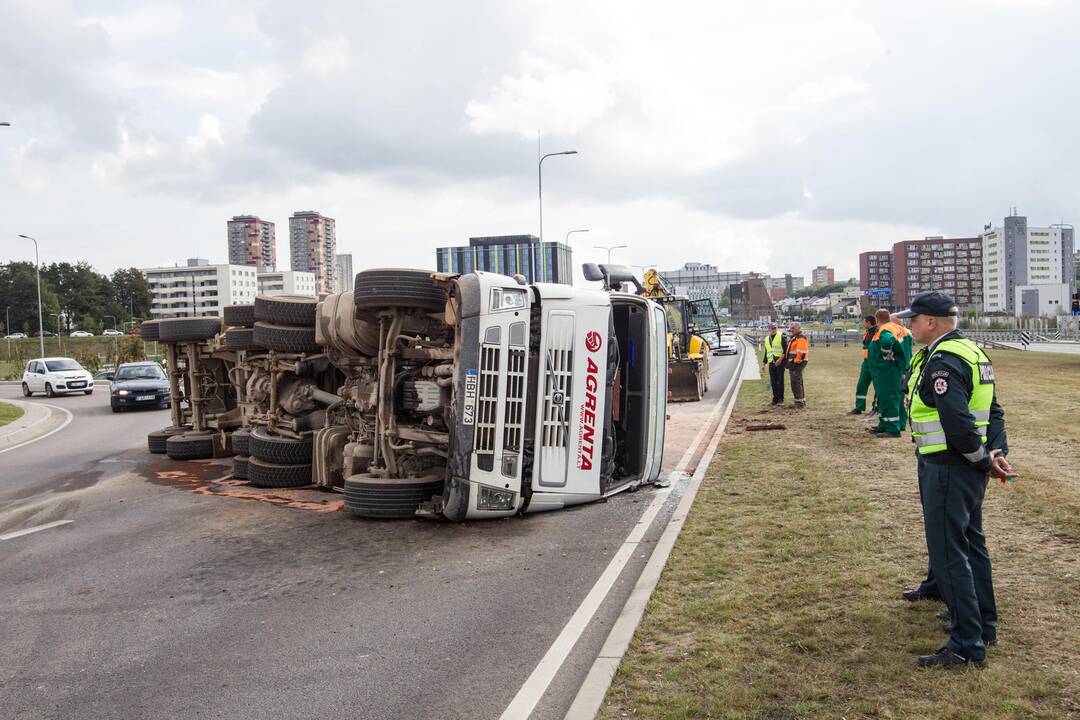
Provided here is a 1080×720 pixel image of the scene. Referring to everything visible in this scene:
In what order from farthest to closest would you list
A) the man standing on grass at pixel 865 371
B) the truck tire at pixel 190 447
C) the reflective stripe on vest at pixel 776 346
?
the reflective stripe on vest at pixel 776 346 → the man standing on grass at pixel 865 371 → the truck tire at pixel 190 447

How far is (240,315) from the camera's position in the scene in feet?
39.3

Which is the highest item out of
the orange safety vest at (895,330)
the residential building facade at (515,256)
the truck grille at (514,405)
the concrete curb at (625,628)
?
the residential building facade at (515,256)

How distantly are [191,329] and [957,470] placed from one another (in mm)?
11766

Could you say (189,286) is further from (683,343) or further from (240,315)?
(240,315)

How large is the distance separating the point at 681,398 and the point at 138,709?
56.8ft

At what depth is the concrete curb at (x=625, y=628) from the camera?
163 inches

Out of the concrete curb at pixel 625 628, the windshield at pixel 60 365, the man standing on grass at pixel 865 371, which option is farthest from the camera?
the windshield at pixel 60 365

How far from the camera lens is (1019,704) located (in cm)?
384

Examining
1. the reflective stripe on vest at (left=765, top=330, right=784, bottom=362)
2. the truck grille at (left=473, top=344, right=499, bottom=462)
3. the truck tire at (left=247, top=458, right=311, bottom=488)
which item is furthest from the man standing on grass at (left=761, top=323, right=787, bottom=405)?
the truck grille at (left=473, top=344, right=499, bottom=462)

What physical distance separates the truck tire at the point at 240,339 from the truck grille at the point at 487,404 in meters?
4.68

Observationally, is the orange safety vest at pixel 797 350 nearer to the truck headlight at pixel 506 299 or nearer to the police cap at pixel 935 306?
the truck headlight at pixel 506 299

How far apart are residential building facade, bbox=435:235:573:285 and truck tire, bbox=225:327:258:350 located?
52.4 feet

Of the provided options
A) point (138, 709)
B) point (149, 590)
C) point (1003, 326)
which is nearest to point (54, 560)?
point (149, 590)

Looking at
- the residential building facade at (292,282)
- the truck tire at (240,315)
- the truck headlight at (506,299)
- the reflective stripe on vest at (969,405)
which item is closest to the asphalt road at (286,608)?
the truck headlight at (506,299)
